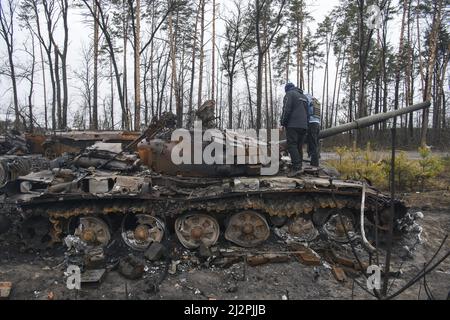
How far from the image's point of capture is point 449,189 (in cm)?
1172

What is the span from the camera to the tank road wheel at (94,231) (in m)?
6.86

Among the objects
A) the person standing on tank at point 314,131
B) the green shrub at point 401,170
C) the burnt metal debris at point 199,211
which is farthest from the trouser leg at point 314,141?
the green shrub at point 401,170

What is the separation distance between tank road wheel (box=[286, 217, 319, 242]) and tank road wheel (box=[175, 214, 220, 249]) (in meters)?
1.34

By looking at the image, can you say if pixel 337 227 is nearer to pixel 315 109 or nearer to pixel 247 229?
pixel 247 229

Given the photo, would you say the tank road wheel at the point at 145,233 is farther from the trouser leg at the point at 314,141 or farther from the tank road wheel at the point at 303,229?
the trouser leg at the point at 314,141

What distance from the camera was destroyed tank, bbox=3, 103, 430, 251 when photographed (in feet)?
21.6

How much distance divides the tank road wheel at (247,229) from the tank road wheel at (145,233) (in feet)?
3.85

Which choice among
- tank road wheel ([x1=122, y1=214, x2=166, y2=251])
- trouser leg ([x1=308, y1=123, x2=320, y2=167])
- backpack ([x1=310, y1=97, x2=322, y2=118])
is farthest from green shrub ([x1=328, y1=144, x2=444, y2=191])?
tank road wheel ([x1=122, y1=214, x2=166, y2=251])

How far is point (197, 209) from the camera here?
21.9 ft

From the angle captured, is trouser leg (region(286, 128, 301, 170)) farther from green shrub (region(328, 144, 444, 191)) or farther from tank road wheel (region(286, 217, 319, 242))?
green shrub (region(328, 144, 444, 191))

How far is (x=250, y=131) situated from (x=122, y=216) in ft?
11.2

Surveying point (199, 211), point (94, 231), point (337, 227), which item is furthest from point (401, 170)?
point (94, 231)
